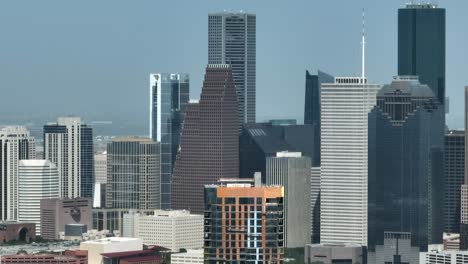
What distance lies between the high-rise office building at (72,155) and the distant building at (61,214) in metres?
1.06

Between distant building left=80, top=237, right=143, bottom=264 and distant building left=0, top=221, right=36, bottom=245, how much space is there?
5.52 metres

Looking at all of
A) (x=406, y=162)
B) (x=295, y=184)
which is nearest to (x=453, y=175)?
(x=406, y=162)

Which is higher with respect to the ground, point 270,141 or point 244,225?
point 270,141

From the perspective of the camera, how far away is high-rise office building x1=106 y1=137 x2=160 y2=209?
71750mm

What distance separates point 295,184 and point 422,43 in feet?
18.9

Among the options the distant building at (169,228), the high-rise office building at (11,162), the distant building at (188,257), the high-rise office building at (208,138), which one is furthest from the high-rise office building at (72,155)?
the distant building at (188,257)

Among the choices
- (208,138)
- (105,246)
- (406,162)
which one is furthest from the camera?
(208,138)

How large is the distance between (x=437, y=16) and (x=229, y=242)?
29484mm

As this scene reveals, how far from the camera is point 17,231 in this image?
2650 inches

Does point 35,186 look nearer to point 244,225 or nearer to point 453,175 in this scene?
point 453,175

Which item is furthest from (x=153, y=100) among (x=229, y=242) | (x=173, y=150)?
(x=229, y=242)

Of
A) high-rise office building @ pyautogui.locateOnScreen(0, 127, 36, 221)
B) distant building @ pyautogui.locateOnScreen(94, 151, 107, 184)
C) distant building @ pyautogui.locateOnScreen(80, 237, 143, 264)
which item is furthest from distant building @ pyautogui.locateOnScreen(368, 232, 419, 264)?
distant building @ pyautogui.locateOnScreen(94, 151, 107, 184)

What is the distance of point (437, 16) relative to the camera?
224 ft

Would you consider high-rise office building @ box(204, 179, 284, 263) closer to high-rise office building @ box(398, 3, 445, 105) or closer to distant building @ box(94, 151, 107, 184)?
high-rise office building @ box(398, 3, 445, 105)
